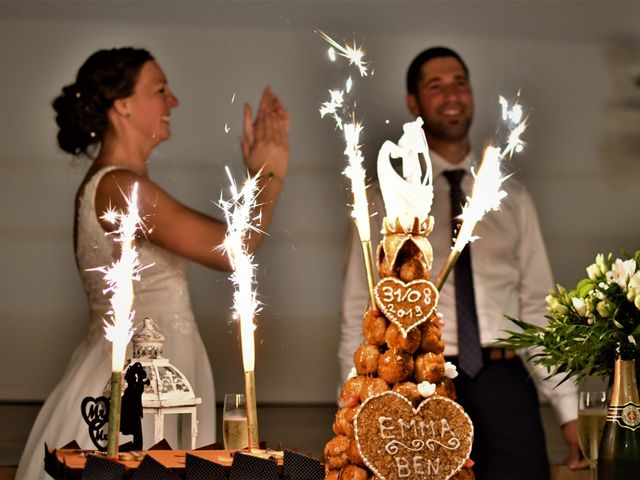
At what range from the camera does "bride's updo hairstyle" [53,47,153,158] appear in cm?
356

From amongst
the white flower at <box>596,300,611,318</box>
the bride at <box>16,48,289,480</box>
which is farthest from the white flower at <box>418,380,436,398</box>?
the bride at <box>16,48,289,480</box>

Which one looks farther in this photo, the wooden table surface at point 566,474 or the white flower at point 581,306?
the wooden table surface at point 566,474

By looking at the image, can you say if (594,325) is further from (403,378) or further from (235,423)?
(235,423)

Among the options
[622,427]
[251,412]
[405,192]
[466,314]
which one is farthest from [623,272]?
[466,314]

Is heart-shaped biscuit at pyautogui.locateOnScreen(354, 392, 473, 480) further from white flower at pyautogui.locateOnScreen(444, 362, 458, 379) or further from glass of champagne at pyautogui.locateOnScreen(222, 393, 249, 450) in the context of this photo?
glass of champagne at pyautogui.locateOnScreen(222, 393, 249, 450)

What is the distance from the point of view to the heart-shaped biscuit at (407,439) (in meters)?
1.47

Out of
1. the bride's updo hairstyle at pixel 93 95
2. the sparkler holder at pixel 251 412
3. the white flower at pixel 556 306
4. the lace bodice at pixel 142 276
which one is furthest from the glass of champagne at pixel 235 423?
the bride's updo hairstyle at pixel 93 95

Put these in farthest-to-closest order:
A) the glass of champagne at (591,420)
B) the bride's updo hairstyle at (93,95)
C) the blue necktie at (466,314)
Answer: the bride's updo hairstyle at (93,95) < the blue necktie at (466,314) < the glass of champagne at (591,420)

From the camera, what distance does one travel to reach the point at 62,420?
2896mm

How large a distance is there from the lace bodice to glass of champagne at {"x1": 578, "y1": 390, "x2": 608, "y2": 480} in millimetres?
1513

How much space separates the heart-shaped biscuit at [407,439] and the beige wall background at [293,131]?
2596 mm

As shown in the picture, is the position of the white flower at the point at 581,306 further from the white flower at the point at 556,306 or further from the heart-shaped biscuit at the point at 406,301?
the heart-shaped biscuit at the point at 406,301

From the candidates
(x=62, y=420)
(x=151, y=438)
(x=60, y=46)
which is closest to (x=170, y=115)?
(x=60, y=46)

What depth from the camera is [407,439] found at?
4.88 ft
